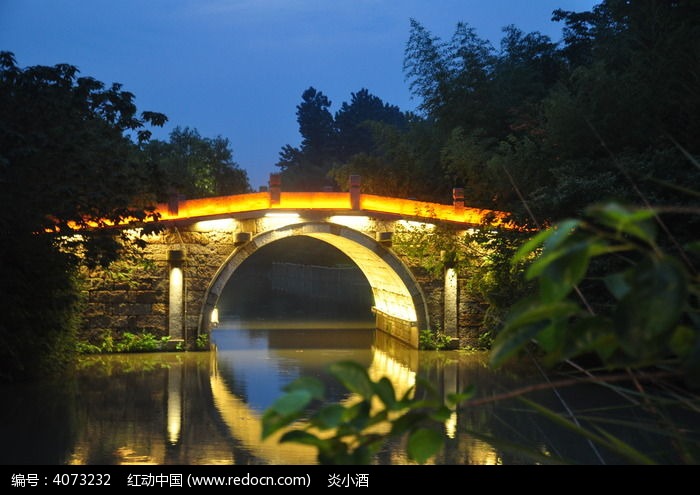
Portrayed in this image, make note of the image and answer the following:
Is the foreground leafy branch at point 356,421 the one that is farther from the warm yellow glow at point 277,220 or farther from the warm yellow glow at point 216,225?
the warm yellow glow at point 277,220

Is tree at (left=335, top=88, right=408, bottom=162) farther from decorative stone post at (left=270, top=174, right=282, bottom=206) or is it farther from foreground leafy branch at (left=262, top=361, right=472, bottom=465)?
foreground leafy branch at (left=262, top=361, right=472, bottom=465)

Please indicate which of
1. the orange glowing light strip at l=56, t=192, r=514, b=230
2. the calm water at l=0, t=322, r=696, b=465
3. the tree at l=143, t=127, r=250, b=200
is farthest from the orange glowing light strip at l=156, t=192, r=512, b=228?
the tree at l=143, t=127, r=250, b=200

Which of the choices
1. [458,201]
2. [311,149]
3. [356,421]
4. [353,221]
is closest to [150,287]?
[353,221]

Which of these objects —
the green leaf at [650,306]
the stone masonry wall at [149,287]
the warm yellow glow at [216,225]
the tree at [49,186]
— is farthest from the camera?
the warm yellow glow at [216,225]

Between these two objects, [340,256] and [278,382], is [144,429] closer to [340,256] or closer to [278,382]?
[278,382]

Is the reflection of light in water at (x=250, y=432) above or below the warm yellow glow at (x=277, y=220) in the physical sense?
below

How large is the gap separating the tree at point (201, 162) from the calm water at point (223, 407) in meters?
14.3

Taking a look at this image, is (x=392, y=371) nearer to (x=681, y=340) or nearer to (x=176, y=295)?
(x=176, y=295)

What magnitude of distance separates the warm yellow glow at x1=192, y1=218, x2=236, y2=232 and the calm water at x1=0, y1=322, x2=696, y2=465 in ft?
6.79

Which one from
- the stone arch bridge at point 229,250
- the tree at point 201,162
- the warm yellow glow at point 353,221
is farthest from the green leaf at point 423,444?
the tree at point 201,162

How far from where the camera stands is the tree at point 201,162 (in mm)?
31906

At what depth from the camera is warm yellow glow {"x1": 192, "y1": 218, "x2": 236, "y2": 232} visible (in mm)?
15914

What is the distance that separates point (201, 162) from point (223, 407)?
2407 centimetres
